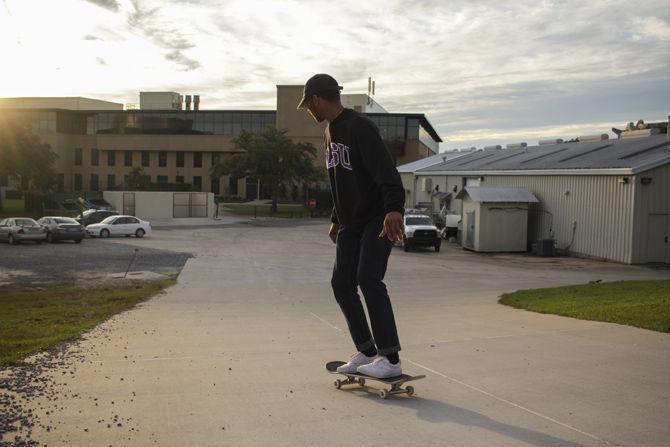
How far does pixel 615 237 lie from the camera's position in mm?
29344

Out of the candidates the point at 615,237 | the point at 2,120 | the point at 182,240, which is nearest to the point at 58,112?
the point at 2,120

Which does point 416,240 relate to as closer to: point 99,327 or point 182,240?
point 182,240

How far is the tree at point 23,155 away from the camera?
58375 millimetres

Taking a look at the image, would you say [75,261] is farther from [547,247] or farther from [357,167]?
[357,167]

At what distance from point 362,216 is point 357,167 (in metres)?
0.37

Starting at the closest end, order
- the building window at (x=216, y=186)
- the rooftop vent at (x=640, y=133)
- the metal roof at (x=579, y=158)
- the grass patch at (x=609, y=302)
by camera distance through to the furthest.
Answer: the grass patch at (x=609, y=302), the metal roof at (x=579, y=158), the rooftop vent at (x=640, y=133), the building window at (x=216, y=186)

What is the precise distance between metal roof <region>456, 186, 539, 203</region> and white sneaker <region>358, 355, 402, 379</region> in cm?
3006

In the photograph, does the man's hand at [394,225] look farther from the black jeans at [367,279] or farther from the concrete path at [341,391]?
the concrete path at [341,391]

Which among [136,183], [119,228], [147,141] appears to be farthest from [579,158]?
[147,141]

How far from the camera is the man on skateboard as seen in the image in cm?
477

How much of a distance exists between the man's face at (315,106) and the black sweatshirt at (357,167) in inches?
4.7

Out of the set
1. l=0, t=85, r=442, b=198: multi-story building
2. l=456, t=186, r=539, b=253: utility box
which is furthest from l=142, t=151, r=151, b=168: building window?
l=456, t=186, r=539, b=253: utility box

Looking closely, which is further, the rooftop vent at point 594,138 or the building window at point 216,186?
the building window at point 216,186

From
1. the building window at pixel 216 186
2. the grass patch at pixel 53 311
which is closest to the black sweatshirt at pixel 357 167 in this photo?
the grass patch at pixel 53 311
